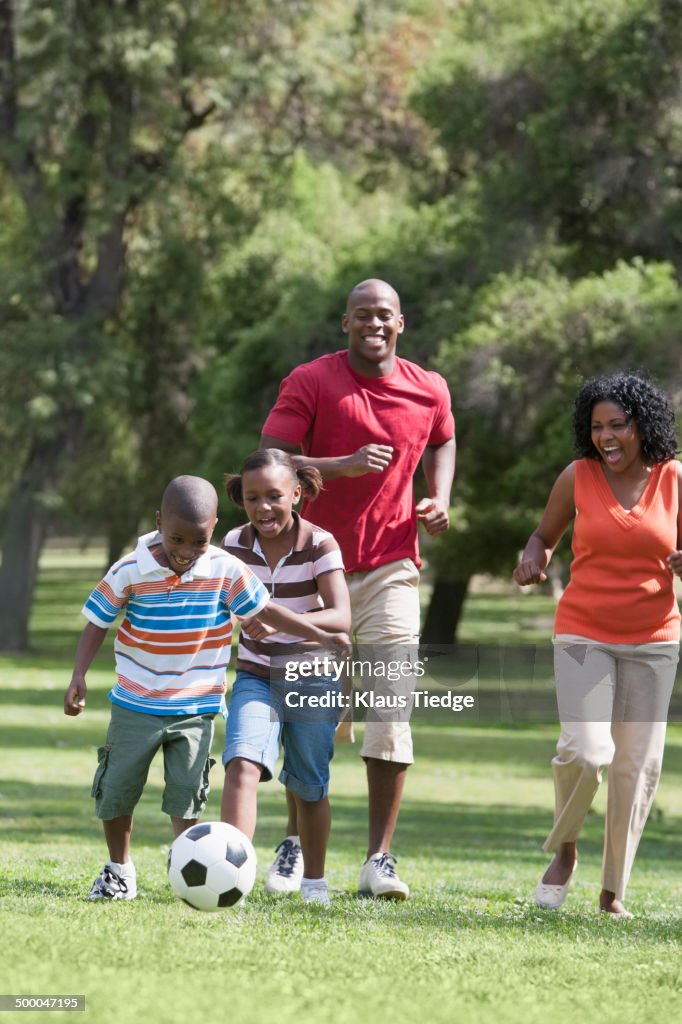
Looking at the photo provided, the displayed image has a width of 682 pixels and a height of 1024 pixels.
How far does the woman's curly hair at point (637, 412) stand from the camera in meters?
6.73

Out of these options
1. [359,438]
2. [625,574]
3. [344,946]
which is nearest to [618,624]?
[625,574]

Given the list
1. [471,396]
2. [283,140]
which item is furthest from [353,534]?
[283,140]

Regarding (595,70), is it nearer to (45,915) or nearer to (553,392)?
(553,392)

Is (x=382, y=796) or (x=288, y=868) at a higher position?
(x=382, y=796)

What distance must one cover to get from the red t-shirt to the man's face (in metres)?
0.06

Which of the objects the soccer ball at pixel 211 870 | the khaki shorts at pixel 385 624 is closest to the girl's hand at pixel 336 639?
the khaki shorts at pixel 385 624

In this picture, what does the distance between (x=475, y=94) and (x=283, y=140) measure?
19.5 ft

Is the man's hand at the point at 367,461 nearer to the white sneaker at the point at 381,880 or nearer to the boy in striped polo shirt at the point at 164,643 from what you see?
the boy in striped polo shirt at the point at 164,643

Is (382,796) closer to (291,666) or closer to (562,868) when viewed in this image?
(562,868)

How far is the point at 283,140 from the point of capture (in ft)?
107

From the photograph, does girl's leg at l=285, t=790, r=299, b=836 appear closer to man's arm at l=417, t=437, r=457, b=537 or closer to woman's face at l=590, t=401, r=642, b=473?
man's arm at l=417, t=437, r=457, b=537

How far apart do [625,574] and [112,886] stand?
2.35m

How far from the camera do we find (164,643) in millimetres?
6156

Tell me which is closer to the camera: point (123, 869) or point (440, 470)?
point (123, 869)
